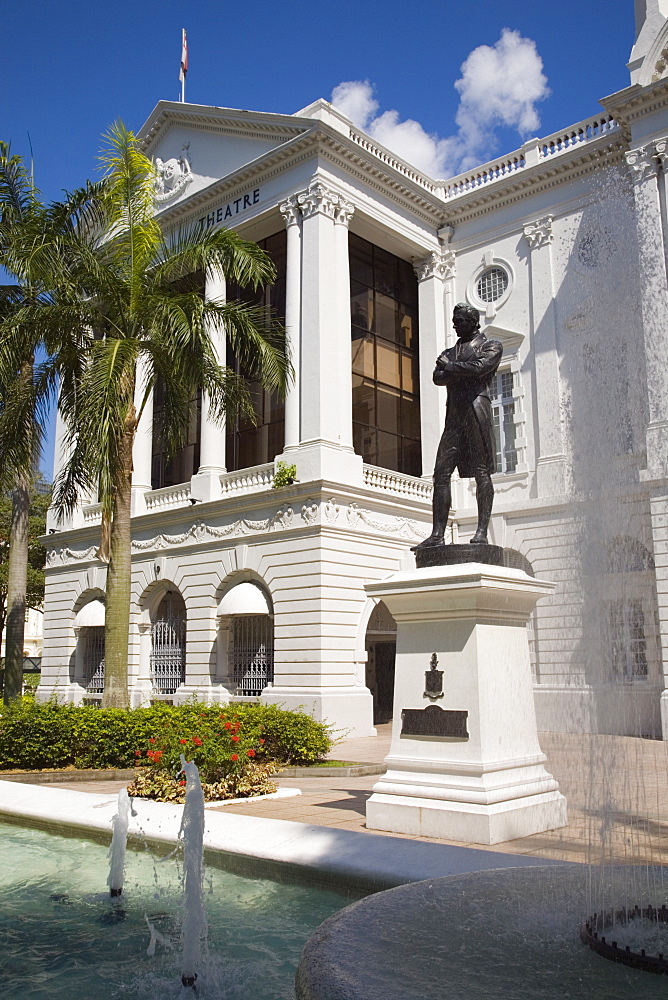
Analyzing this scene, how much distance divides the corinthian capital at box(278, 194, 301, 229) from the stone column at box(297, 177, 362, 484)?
238 mm

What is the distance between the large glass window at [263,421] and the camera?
28.4 metres

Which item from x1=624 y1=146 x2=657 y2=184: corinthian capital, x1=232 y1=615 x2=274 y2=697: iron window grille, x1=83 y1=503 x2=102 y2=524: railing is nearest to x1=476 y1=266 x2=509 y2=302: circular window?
x1=624 y1=146 x2=657 y2=184: corinthian capital

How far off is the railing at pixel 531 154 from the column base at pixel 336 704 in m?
16.7

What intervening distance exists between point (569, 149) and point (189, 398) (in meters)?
14.5

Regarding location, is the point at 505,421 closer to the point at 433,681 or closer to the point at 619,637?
the point at 433,681

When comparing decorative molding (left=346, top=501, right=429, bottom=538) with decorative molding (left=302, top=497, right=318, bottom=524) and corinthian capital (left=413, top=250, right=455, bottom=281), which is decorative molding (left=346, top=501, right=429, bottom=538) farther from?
corinthian capital (left=413, top=250, right=455, bottom=281)

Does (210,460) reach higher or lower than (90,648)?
higher

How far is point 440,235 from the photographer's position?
29828mm

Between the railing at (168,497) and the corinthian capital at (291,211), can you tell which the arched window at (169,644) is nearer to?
the railing at (168,497)

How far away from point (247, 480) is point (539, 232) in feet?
38.3

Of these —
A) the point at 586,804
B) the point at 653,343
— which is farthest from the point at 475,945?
the point at 653,343

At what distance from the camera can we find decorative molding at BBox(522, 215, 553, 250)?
26.6 meters

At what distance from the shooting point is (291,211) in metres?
26.3

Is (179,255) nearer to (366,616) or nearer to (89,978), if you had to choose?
(366,616)
